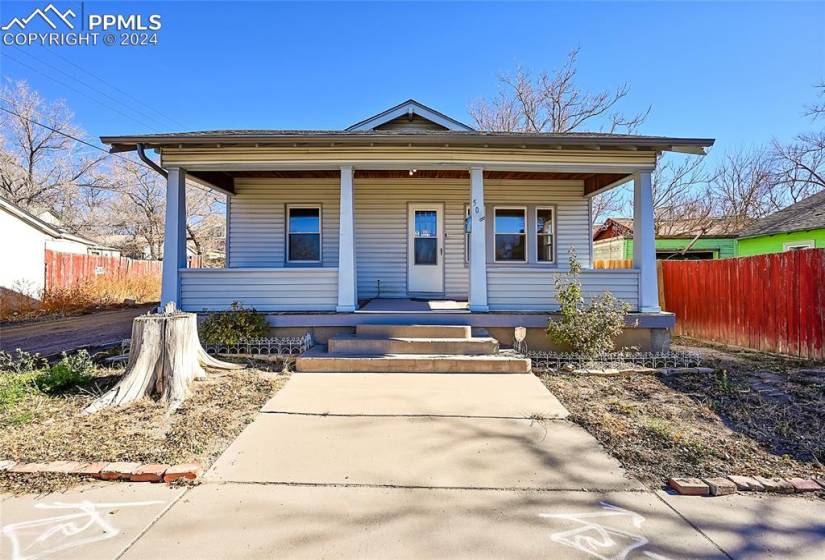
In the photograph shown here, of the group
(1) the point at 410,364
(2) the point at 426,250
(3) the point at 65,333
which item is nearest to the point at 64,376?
(1) the point at 410,364

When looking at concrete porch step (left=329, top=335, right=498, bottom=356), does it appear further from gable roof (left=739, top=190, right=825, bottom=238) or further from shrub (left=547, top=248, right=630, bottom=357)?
gable roof (left=739, top=190, right=825, bottom=238)

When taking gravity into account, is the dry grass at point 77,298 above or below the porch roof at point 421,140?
below

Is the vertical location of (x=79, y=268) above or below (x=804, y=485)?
above

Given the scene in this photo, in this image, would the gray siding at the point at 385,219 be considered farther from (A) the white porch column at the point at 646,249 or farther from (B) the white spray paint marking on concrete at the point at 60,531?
(B) the white spray paint marking on concrete at the point at 60,531

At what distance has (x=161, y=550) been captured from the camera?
2.16 meters

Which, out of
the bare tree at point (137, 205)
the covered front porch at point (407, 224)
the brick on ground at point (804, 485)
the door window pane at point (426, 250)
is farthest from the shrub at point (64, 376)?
the bare tree at point (137, 205)

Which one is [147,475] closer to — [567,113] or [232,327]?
[232,327]

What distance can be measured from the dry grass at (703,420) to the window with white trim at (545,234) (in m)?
4.19

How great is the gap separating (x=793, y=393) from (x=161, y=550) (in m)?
6.39

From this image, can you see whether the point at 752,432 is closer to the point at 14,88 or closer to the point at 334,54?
the point at 334,54

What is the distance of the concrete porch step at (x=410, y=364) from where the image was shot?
569cm

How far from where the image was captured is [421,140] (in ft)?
22.1

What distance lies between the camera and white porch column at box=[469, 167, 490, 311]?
22.8ft

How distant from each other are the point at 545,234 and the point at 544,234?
2 centimetres
